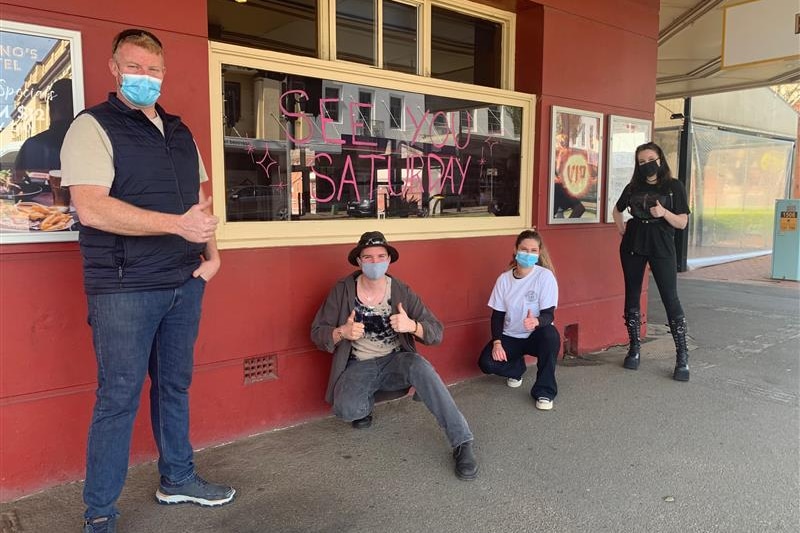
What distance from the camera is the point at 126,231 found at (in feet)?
7.50

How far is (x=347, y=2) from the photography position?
158 inches

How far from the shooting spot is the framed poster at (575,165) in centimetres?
507

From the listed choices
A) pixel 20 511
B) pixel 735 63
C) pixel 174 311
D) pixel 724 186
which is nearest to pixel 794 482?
pixel 174 311

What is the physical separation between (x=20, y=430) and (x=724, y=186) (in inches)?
558

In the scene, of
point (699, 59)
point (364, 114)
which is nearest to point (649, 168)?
point (364, 114)

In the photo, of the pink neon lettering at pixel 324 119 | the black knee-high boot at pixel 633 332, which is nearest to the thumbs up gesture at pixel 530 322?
the black knee-high boot at pixel 633 332

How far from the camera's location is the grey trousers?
3223 millimetres

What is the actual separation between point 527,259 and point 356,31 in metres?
1.98

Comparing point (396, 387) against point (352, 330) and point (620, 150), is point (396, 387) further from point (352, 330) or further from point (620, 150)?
point (620, 150)

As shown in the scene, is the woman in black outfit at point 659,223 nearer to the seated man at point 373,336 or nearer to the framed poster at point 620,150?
the framed poster at point 620,150

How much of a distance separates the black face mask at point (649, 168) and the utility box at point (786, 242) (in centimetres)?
747

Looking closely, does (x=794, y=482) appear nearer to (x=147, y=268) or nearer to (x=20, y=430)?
(x=147, y=268)

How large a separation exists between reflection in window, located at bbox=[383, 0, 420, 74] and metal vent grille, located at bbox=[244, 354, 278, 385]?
7.19 feet

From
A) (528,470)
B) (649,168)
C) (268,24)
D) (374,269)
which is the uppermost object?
(268,24)
